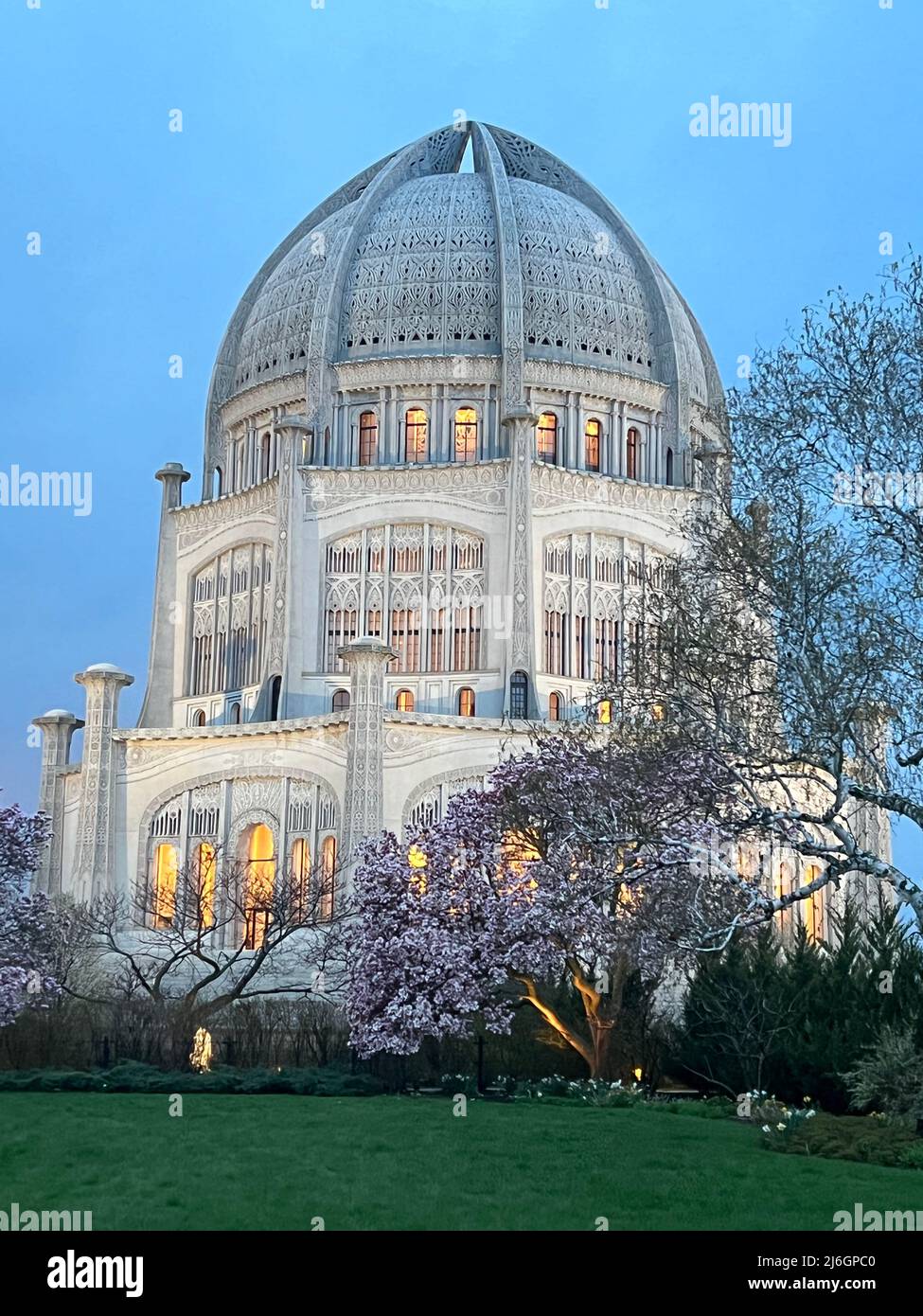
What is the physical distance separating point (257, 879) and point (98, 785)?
8444mm

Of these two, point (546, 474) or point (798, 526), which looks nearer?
point (798, 526)

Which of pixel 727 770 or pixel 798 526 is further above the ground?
pixel 798 526

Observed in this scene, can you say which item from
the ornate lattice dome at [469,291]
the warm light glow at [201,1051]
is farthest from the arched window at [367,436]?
the warm light glow at [201,1051]

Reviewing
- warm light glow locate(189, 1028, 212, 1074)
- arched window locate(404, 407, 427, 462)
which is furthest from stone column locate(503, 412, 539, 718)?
warm light glow locate(189, 1028, 212, 1074)

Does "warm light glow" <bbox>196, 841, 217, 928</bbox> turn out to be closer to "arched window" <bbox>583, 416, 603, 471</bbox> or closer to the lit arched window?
the lit arched window

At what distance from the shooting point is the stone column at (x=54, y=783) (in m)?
58.1

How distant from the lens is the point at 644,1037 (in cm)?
3422

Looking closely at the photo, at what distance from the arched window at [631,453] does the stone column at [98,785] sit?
23.4m

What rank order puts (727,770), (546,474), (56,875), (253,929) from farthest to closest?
(546,474) → (56,875) → (253,929) → (727,770)

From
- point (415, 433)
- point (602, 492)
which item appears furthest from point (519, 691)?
point (415, 433)

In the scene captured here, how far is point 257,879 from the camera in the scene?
5197 cm

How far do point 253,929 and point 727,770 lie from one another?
107ft
